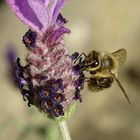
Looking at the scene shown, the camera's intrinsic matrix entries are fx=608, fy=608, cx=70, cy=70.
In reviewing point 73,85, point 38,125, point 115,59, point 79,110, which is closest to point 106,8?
point 79,110

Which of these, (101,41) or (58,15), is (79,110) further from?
(58,15)

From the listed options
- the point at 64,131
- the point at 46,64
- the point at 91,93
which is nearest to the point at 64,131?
the point at 64,131

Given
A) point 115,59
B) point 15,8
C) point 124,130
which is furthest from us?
point 124,130

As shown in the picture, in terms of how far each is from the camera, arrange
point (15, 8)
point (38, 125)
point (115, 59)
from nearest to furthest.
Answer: point (15, 8)
point (115, 59)
point (38, 125)

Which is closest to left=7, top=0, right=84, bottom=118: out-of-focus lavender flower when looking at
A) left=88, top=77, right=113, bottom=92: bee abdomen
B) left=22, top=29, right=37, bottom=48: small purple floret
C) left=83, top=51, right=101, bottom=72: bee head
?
left=22, top=29, right=37, bottom=48: small purple floret

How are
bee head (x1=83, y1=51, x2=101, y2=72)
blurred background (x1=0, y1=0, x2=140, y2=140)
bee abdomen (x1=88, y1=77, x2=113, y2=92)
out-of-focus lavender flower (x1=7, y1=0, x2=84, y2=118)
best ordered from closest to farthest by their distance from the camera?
1. out-of-focus lavender flower (x1=7, y1=0, x2=84, y2=118)
2. bee head (x1=83, y1=51, x2=101, y2=72)
3. bee abdomen (x1=88, y1=77, x2=113, y2=92)
4. blurred background (x1=0, y1=0, x2=140, y2=140)

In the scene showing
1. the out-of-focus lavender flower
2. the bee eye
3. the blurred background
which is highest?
the out-of-focus lavender flower

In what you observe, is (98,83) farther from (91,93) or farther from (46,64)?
(91,93)

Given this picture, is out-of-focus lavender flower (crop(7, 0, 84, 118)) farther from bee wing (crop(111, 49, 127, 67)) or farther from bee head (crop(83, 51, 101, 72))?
bee wing (crop(111, 49, 127, 67))
